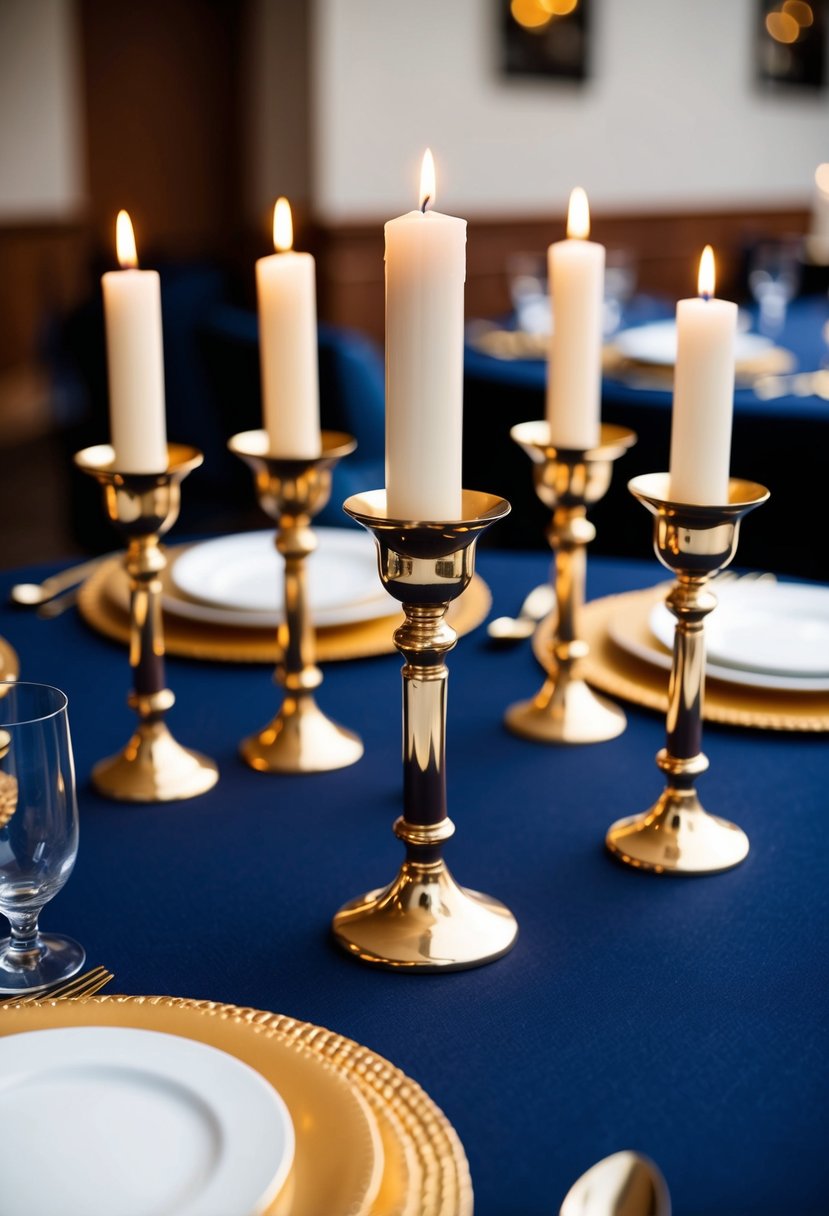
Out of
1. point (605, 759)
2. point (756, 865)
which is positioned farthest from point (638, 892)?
point (605, 759)

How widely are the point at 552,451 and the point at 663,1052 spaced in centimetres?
53

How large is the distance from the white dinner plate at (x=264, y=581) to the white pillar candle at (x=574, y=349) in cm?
23

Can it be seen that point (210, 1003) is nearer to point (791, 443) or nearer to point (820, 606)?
point (820, 606)

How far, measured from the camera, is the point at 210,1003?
26.8 inches

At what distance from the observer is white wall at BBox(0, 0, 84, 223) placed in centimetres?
677

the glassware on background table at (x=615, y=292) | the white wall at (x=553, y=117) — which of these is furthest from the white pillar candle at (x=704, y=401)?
the white wall at (x=553, y=117)

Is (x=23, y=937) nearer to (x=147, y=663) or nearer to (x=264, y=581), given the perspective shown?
(x=147, y=663)

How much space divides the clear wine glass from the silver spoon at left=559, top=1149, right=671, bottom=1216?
12.8 inches

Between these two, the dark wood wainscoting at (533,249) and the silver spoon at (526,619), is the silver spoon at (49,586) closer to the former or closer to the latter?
the silver spoon at (526,619)

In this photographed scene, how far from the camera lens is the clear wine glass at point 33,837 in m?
0.74

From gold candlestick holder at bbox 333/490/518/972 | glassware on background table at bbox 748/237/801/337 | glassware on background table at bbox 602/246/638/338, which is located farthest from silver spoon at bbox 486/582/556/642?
glassware on background table at bbox 748/237/801/337

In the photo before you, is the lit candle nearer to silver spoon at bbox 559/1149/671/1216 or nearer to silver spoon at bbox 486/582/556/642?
silver spoon at bbox 486/582/556/642

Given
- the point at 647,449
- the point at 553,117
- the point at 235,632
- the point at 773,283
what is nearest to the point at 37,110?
the point at 553,117

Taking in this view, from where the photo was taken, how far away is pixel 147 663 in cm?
101
